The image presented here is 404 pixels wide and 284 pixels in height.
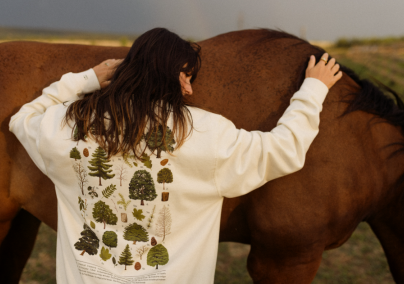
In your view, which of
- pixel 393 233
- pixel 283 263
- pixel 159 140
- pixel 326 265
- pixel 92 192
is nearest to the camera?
pixel 159 140

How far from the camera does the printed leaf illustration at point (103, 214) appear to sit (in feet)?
3.91

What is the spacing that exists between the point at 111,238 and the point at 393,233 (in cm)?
162

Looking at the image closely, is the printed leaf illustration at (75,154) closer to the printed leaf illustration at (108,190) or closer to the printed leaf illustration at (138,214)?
the printed leaf illustration at (108,190)

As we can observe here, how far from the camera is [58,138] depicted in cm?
115

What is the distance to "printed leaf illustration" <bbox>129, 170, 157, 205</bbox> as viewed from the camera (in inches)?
44.3

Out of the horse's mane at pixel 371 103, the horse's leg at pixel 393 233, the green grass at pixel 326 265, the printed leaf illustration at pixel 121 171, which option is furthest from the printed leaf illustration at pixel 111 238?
the green grass at pixel 326 265

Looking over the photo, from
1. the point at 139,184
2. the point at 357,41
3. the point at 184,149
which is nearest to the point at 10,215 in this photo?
the point at 139,184

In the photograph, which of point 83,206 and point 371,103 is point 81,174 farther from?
point 371,103

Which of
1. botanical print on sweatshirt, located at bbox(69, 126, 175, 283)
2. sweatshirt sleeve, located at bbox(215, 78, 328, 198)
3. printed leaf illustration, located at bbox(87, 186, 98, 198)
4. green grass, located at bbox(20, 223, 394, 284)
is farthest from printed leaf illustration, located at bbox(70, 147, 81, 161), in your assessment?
green grass, located at bbox(20, 223, 394, 284)

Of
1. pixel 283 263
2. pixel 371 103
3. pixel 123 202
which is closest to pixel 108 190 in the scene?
pixel 123 202

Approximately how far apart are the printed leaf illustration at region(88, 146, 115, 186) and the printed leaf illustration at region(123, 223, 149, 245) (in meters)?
0.23

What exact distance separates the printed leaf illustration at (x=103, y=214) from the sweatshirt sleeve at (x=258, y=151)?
44cm

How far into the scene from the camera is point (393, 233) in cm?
182

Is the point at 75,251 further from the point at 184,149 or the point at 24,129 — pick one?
the point at 184,149
